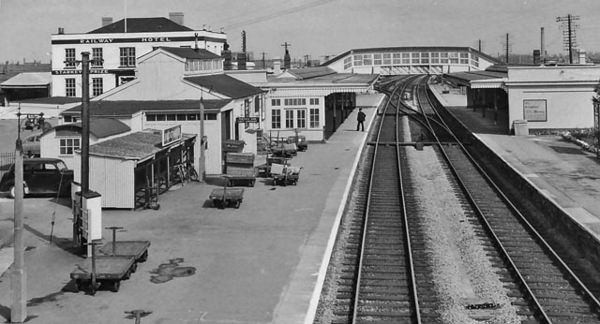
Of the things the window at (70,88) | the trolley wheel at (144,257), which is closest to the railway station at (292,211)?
the trolley wheel at (144,257)

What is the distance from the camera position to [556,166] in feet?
98.1

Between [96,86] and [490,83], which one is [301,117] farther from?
[96,86]

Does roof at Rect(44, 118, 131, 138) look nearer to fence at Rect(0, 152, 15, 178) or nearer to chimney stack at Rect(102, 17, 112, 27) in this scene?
fence at Rect(0, 152, 15, 178)

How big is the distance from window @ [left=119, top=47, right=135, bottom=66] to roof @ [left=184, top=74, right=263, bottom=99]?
26.8m

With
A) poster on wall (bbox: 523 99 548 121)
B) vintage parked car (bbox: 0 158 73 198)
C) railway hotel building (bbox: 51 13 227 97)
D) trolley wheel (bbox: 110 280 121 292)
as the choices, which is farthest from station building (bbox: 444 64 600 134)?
trolley wheel (bbox: 110 280 121 292)

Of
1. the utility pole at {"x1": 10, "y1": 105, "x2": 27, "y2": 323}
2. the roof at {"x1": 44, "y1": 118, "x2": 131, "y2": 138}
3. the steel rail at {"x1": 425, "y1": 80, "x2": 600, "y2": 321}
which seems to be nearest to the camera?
the utility pole at {"x1": 10, "y1": 105, "x2": 27, "y2": 323}

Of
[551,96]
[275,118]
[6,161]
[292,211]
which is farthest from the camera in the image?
[551,96]

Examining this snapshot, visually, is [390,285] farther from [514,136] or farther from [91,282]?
[514,136]

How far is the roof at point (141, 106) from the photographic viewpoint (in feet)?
93.2

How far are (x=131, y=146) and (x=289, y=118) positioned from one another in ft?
61.5

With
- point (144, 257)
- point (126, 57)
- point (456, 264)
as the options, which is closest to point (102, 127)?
point (144, 257)

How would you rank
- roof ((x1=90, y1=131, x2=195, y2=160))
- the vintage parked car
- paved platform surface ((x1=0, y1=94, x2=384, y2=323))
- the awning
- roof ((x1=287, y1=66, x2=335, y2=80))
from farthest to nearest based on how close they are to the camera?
roof ((x1=287, y1=66, x2=335, y2=80)) → the awning → the vintage parked car → roof ((x1=90, y1=131, x2=195, y2=160)) → paved platform surface ((x1=0, y1=94, x2=384, y2=323))

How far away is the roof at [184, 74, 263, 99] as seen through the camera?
103ft

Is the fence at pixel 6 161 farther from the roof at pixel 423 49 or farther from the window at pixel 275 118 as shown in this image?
the roof at pixel 423 49
